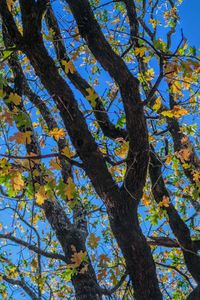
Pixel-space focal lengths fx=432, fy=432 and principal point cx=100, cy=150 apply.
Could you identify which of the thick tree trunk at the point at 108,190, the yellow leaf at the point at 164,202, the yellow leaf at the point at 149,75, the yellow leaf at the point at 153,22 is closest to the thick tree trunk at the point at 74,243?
the yellow leaf at the point at 164,202

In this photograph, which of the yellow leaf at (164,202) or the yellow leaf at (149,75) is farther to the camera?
the yellow leaf at (164,202)

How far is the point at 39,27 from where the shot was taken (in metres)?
3.53

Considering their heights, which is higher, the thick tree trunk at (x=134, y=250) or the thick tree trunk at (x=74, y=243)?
the thick tree trunk at (x=74, y=243)

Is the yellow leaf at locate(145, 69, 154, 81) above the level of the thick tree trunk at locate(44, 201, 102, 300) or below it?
above

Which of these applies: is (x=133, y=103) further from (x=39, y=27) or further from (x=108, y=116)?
(x=108, y=116)

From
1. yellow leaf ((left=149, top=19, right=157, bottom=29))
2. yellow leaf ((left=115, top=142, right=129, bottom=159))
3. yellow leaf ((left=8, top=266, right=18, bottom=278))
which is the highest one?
yellow leaf ((left=149, top=19, right=157, bottom=29))

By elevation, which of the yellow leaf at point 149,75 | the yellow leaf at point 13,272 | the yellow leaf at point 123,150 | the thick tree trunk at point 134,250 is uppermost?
the yellow leaf at point 149,75

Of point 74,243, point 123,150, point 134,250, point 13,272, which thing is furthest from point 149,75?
point 13,272

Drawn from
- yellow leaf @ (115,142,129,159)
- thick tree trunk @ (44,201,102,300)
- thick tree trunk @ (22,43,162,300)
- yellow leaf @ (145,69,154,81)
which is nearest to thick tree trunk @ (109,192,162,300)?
thick tree trunk @ (22,43,162,300)

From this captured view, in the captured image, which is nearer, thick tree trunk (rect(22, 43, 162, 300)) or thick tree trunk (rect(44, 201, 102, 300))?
thick tree trunk (rect(22, 43, 162, 300))

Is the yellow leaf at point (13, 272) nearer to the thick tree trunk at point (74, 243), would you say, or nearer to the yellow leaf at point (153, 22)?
the thick tree trunk at point (74, 243)

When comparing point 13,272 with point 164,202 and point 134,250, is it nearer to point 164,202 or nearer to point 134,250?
point 164,202

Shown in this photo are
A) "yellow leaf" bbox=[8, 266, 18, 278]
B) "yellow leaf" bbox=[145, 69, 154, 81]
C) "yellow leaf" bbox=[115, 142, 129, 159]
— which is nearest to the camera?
"yellow leaf" bbox=[115, 142, 129, 159]

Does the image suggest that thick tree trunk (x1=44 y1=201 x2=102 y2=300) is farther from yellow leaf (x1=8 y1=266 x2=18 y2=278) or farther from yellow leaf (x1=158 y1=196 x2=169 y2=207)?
yellow leaf (x1=8 y1=266 x2=18 y2=278)
